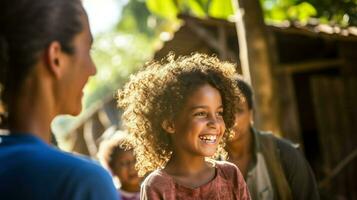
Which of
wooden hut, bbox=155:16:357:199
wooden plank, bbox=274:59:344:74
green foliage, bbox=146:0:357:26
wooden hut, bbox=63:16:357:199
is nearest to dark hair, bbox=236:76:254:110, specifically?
green foliage, bbox=146:0:357:26

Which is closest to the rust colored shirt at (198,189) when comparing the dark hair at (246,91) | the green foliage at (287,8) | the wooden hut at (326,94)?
the dark hair at (246,91)

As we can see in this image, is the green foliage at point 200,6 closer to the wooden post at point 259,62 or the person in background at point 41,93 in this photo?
the wooden post at point 259,62

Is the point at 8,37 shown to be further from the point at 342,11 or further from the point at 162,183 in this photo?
the point at 342,11

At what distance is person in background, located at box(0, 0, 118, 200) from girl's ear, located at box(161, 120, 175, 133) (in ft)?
4.76

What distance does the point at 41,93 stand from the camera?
1.73m

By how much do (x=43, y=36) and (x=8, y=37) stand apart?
0.27 ft

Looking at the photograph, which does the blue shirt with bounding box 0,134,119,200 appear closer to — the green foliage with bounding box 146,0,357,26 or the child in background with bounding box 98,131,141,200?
the child in background with bounding box 98,131,141,200

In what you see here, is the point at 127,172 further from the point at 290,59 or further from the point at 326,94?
the point at 290,59

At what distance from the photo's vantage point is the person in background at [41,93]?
1.61 m

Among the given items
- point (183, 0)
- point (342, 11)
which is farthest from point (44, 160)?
point (183, 0)

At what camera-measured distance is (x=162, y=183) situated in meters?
2.99

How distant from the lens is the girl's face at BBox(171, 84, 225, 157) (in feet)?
10.3

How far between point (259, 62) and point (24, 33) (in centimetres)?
536

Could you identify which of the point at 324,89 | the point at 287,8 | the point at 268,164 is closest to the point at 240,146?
the point at 268,164
